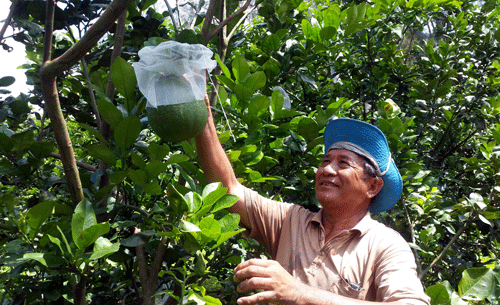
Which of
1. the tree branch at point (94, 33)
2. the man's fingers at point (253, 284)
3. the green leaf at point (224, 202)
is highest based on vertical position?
the tree branch at point (94, 33)

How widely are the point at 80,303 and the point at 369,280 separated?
0.96 metres

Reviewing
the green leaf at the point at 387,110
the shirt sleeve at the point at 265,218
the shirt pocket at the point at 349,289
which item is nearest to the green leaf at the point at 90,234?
the shirt sleeve at the point at 265,218

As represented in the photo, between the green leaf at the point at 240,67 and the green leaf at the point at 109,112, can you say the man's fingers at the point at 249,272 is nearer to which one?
the green leaf at the point at 109,112

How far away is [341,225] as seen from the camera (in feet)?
6.07

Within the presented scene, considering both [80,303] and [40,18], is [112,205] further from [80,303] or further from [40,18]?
[40,18]

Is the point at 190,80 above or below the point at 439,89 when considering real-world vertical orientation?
above

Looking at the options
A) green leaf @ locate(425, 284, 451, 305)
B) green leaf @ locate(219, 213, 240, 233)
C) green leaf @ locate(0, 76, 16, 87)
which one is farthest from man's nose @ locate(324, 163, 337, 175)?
green leaf @ locate(0, 76, 16, 87)

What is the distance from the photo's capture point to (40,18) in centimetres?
189

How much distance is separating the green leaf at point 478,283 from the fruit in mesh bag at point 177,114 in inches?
44.8

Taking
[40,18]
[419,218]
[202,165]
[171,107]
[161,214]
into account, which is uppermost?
[40,18]

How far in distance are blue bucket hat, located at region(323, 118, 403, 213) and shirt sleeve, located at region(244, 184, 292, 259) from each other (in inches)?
13.1

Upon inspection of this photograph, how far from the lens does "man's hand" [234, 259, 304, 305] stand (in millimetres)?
1237

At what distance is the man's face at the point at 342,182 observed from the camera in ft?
6.04

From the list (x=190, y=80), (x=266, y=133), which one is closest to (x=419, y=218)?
(x=266, y=133)
